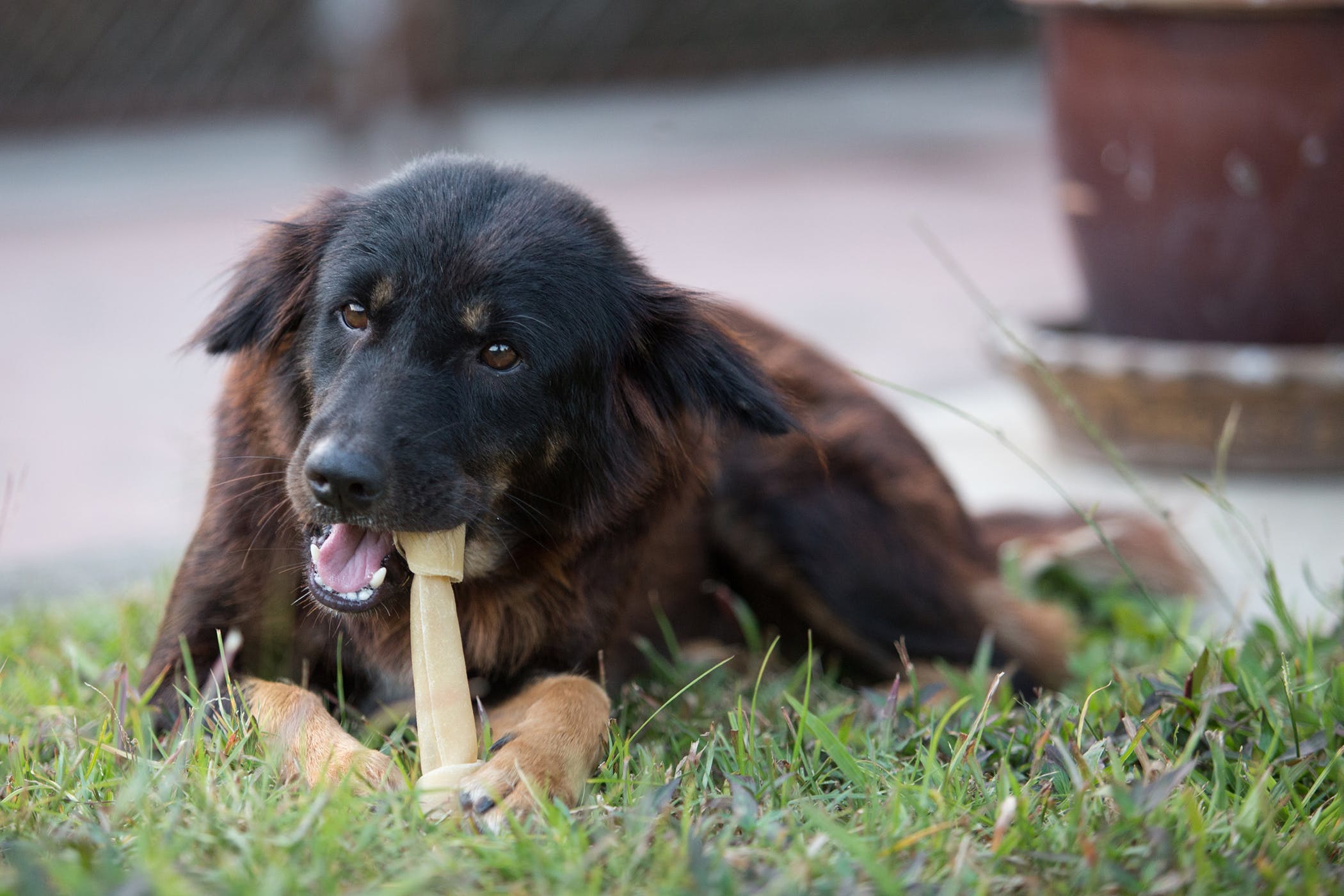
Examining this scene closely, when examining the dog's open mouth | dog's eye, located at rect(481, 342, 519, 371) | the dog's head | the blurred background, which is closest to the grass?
the dog's open mouth

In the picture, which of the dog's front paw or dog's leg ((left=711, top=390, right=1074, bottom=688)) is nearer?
the dog's front paw

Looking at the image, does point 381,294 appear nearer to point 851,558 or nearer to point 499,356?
point 499,356

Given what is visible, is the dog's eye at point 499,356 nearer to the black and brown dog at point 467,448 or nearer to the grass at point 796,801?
the black and brown dog at point 467,448

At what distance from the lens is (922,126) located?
13.9m

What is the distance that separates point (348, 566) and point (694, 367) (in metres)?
0.82

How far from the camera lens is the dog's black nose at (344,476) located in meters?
2.42

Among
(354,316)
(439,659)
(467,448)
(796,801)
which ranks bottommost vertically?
(796,801)

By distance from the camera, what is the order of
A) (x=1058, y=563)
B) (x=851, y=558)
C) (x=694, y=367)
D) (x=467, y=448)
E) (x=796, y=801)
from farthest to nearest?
(x=1058, y=563) → (x=851, y=558) → (x=694, y=367) → (x=467, y=448) → (x=796, y=801)

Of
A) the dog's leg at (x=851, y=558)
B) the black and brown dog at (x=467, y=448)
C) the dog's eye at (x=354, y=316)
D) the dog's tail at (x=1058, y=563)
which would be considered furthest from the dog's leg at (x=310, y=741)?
the dog's tail at (x=1058, y=563)

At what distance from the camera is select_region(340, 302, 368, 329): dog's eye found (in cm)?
273

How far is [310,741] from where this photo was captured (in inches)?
99.4

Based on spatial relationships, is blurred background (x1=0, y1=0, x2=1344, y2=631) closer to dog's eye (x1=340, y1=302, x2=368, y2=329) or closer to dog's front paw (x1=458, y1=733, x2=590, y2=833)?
dog's eye (x1=340, y1=302, x2=368, y2=329)

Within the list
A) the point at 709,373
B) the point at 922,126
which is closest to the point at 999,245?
the point at 922,126

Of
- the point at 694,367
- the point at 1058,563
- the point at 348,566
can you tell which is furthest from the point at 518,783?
the point at 1058,563
